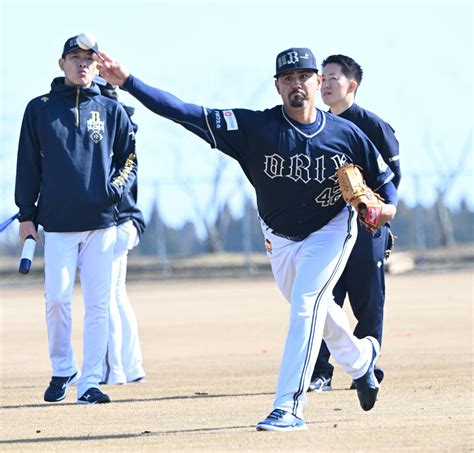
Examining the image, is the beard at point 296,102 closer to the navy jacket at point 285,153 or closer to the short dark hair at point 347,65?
the navy jacket at point 285,153

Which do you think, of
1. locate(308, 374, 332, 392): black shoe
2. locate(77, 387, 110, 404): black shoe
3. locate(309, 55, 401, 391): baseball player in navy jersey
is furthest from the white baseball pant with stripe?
locate(77, 387, 110, 404): black shoe

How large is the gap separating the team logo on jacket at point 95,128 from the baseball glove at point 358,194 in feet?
7.86

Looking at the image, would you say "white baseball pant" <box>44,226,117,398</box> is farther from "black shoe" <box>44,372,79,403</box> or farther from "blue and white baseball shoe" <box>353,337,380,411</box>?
"blue and white baseball shoe" <box>353,337,380,411</box>

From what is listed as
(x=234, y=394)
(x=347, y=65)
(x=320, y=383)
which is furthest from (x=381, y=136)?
(x=234, y=394)

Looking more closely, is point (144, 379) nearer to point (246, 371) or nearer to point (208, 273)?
point (246, 371)

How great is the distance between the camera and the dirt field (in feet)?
23.2

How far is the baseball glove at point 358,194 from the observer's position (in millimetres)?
7516

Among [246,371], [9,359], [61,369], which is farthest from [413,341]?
[61,369]

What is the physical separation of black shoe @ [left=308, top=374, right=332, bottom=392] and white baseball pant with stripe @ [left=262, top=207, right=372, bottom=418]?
151cm

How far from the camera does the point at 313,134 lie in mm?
7750

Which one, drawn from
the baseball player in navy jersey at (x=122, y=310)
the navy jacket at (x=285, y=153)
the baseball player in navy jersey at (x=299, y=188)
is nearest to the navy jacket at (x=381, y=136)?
the baseball player in navy jersey at (x=299, y=188)

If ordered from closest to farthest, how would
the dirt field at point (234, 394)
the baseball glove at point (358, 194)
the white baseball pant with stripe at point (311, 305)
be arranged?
1. the dirt field at point (234, 394)
2. the white baseball pant with stripe at point (311, 305)
3. the baseball glove at point (358, 194)

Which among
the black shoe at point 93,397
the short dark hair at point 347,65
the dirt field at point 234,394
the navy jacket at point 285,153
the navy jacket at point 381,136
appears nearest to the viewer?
the dirt field at point 234,394

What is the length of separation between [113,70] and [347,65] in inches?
117
